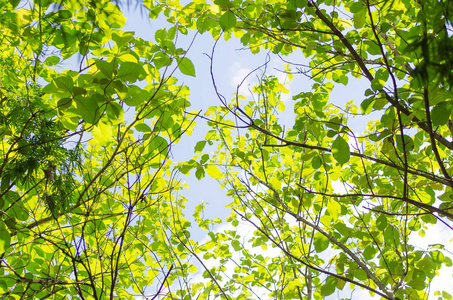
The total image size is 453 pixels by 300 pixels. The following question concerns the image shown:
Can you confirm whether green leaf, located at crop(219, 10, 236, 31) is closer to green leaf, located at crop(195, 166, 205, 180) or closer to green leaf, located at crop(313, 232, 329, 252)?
green leaf, located at crop(195, 166, 205, 180)

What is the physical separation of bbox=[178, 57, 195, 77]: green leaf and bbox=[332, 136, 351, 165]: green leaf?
0.86 meters

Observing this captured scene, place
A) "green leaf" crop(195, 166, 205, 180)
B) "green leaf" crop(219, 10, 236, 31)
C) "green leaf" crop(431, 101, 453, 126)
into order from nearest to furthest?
"green leaf" crop(431, 101, 453, 126) → "green leaf" crop(219, 10, 236, 31) → "green leaf" crop(195, 166, 205, 180)

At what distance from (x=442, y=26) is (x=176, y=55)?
4.45 ft

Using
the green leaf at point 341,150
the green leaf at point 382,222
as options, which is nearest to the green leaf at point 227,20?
the green leaf at point 341,150

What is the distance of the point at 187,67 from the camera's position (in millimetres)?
1694

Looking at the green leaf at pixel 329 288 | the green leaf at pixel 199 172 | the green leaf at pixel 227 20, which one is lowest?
the green leaf at pixel 329 288

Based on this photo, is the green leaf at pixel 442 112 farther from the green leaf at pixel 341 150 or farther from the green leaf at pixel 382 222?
the green leaf at pixel 382 222

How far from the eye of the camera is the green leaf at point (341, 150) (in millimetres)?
1463

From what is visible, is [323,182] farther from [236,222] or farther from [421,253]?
[236,222]

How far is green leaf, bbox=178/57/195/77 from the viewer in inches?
66.4

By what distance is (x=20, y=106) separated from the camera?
1.45m

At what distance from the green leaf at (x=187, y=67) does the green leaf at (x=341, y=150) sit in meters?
0.86

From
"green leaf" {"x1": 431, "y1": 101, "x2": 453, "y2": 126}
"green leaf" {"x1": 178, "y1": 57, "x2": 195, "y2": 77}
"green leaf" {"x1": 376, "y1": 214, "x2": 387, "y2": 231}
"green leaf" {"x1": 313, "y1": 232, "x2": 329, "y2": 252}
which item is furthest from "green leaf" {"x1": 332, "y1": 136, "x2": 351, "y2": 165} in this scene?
"green leaf" {"x1": 178, "y1": 57, "x2": 195, "y2": 77}

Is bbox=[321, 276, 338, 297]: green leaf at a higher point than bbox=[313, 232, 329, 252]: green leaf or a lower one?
lower
